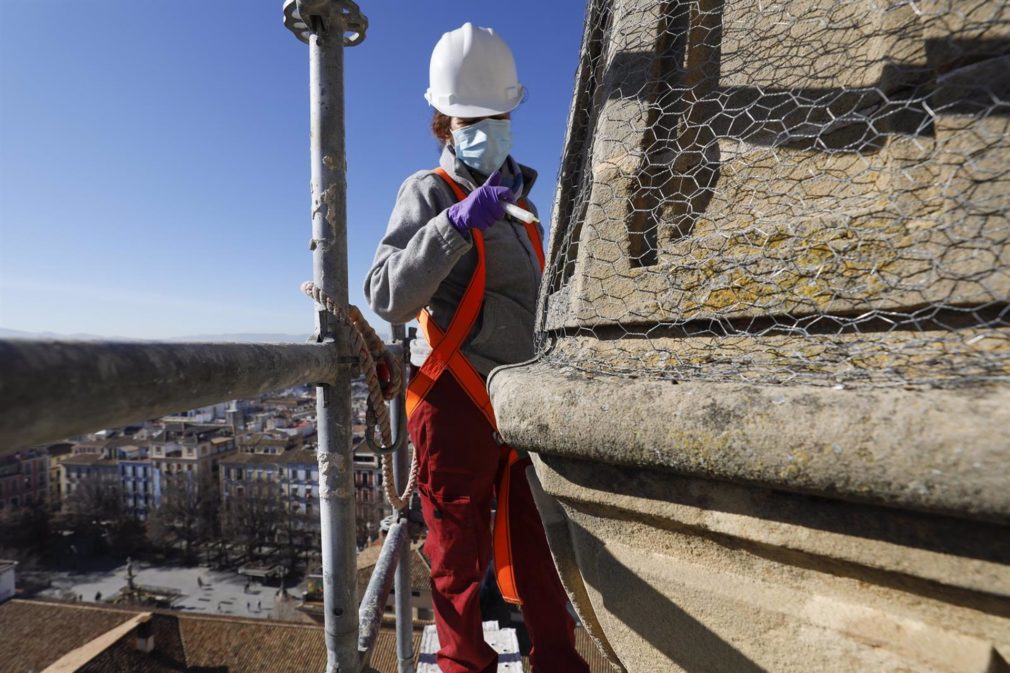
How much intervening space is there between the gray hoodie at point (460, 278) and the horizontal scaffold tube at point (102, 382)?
89 cm

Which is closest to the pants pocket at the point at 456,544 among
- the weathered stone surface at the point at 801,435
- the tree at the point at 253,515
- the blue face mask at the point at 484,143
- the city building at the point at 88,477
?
the weathered stone surface at the point at 801,435

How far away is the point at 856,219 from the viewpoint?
103 centimetres

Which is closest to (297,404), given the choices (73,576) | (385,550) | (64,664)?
(73,576)

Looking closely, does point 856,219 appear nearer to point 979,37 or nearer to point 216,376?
point 979,37

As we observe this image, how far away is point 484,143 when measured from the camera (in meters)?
2.28

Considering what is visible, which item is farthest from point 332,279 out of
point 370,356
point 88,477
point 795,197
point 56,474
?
point 56,474

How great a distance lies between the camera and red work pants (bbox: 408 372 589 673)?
6.92ft

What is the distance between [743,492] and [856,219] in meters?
0.53

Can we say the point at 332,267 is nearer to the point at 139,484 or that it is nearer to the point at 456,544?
the point at 456,544

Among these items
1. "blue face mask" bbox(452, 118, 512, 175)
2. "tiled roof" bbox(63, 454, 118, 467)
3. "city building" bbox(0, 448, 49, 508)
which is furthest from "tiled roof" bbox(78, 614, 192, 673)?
"tiled roof" bbox(63, 454, 118, 467)

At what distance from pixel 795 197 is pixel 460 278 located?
50.6 inches

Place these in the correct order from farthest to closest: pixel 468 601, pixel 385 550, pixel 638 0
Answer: pixel 385 550
pixel 468 601
pixel 638 0

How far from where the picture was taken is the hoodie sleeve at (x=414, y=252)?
6.21 feet

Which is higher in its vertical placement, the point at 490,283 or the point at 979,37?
the point at 979,37
